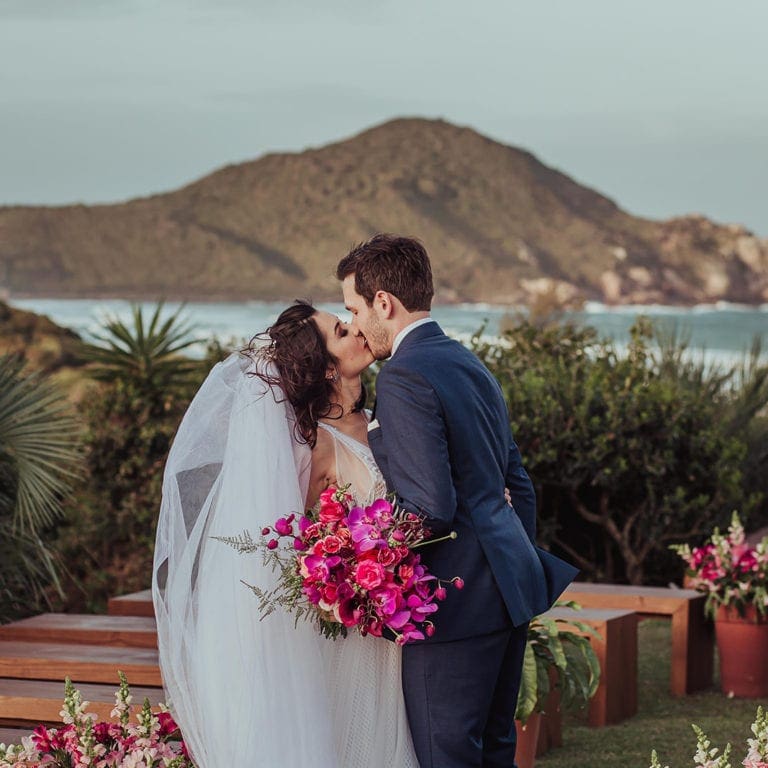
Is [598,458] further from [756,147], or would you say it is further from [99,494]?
[756,147]

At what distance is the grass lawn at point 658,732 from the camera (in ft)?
18.0

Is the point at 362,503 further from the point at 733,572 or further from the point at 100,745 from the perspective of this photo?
the point at 733,572

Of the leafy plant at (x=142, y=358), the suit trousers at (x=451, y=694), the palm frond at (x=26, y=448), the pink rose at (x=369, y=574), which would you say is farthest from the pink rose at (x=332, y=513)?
the leafy plant at (x=142, y=358)

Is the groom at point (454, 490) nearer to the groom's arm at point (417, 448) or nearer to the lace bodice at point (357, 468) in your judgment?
the groom's arm at point (417, 448)

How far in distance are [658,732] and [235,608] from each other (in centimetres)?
335

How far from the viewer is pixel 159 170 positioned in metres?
71.1

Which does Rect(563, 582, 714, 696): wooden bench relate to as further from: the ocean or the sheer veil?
the ocean

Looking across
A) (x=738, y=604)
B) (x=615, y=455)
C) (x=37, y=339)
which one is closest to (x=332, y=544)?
(x=738, y=604)

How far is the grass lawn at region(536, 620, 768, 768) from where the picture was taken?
215 inches

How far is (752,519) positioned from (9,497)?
7372 millimetres

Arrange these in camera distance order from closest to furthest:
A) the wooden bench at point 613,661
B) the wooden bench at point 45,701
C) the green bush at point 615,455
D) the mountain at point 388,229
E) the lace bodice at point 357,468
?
the lace bodice at point 357,468 < the wooden bench at point 45,701 < the wooden bench at point 613,661 < the green bush at point 615,455 < the mountain at point 388,229

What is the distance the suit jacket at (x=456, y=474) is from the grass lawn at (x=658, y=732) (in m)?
2.46

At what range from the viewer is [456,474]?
3.18m

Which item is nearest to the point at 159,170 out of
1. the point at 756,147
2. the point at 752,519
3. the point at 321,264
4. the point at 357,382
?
the point at 321,264
